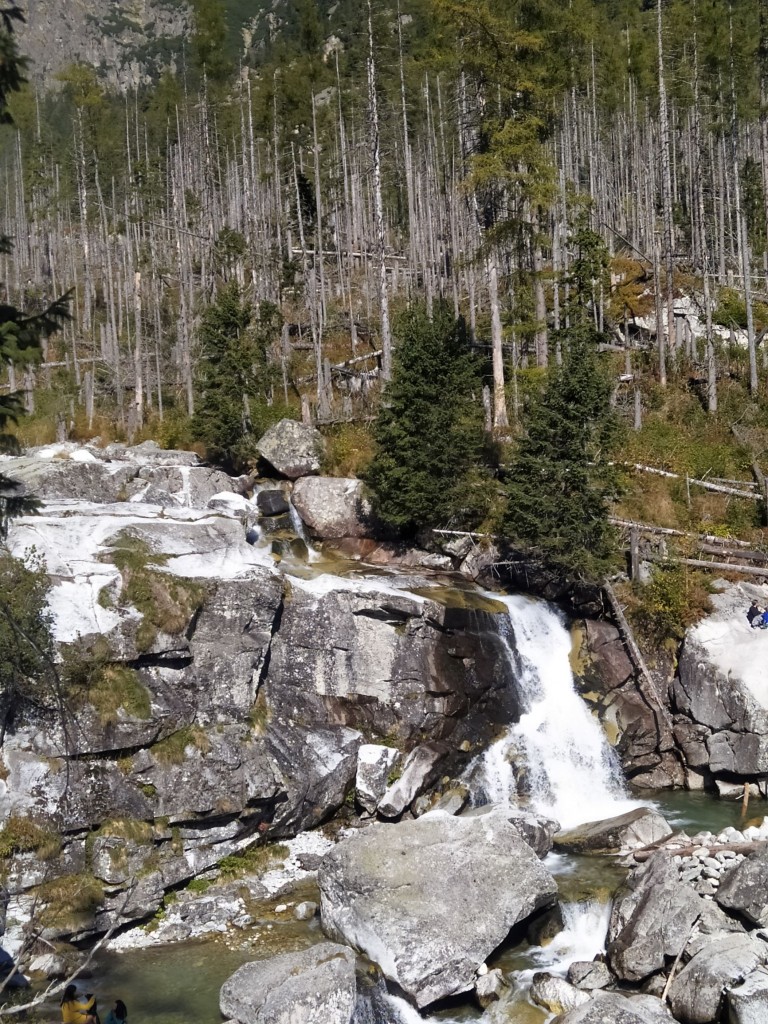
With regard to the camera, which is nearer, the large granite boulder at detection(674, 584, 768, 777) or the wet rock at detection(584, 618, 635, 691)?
the large granite boulder at detection(674, 584, 768, 777)

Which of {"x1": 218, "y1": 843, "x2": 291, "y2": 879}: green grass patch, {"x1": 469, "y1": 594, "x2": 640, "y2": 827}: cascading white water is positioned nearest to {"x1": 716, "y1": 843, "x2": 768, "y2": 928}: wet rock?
{"x1": 469, "y1": 594, "x2": 640, "y2": 827}: cascading white water

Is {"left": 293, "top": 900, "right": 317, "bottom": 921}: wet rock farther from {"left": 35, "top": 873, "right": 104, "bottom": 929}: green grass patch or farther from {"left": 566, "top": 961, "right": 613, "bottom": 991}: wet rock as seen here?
{"left": 566, "top": 961, "right": 613, "bottom": 991}: wet rock

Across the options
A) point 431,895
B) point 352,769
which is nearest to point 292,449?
point 352,769

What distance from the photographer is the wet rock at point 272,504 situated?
29453 millimetres

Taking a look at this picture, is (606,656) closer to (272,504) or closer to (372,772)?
Result: (372,772)

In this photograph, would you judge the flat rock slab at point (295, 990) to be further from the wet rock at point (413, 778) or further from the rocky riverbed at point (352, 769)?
the wet rock at point (413, 778)

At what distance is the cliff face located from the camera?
143375mm

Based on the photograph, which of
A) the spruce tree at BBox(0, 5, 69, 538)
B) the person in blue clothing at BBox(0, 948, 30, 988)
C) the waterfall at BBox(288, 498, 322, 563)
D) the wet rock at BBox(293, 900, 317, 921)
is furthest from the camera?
the waterfall at BBox(288, 498, 322, 563)

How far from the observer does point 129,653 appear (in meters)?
18.8

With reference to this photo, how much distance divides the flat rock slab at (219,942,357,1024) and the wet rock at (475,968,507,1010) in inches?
85.0

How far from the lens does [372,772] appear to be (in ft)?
65.0

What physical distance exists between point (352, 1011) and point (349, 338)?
38.9 m

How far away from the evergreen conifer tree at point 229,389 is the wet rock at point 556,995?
2141cm

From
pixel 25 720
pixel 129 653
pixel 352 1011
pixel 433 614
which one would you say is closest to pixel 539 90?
Result: pixel 433 614
